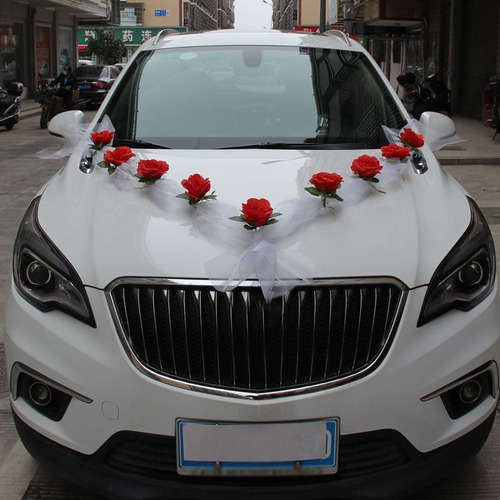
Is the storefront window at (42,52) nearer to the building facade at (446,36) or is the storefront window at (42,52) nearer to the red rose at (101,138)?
the building facade at (446,36)

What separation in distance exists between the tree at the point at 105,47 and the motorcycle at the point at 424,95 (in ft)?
143

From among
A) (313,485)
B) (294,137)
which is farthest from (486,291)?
(294,137)

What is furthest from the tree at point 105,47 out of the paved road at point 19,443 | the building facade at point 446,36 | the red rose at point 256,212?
the red rose at point 256,212

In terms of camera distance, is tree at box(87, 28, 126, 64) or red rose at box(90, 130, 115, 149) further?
tree at box(87, 28, 126, 64)

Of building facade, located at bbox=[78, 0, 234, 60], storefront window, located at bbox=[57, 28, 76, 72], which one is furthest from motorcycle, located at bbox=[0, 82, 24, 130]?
building facade, located at bbox=[78, 0, 234, 60]

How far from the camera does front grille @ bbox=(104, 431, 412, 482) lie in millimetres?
2207

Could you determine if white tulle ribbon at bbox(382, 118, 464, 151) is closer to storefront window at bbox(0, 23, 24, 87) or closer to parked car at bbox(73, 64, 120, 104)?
parked car at bbox(73, 64, 120, 104)

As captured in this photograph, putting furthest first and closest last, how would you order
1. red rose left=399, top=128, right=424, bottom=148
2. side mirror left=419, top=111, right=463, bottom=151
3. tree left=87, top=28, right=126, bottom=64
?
tree left=87, top=28, right=126, bottom=64 < side mirror left=419, top=111, right=463, bottom=151 < red rose left=399, top=128, right=424, bottom=148

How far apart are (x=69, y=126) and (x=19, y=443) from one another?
1.54m

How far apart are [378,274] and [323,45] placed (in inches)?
85.2

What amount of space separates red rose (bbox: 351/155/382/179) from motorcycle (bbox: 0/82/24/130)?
14677 mm

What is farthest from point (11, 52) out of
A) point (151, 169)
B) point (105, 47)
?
point (105, 47)

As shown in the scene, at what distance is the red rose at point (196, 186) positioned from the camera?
8.54 ft

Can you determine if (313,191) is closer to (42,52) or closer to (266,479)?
(266,479)
